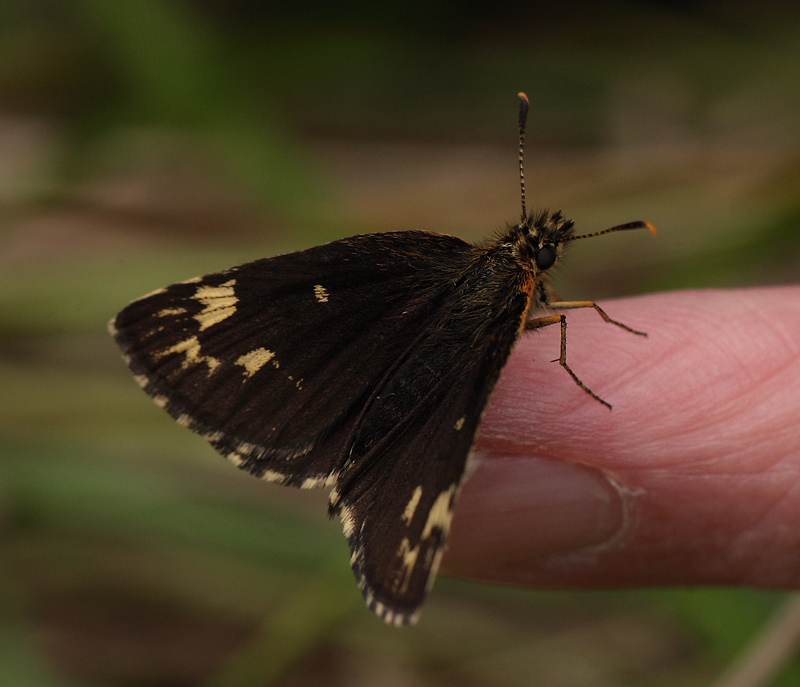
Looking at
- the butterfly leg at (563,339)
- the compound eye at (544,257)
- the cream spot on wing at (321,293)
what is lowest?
the butterfly leg at (563,339)

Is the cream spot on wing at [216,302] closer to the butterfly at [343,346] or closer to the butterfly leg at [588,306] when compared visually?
the butterfly at [343,346]

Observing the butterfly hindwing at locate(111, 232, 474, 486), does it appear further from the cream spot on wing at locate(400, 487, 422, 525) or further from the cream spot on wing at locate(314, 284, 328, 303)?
the cream spot on wing at locate(400, 487, 422, 525)

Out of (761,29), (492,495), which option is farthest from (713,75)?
(492,495)

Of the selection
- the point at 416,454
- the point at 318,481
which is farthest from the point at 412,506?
the point at 318,481

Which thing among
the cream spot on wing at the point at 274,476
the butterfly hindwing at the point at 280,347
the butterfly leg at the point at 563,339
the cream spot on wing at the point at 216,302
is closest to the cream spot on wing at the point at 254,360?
the butterfly hindwing at the point at 280,347

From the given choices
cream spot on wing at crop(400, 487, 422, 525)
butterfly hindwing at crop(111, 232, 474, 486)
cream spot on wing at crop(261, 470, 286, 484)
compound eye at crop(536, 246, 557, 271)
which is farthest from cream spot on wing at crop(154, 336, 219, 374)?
compound eye at crop(536, 246, 557, 271)

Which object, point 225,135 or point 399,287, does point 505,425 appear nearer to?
point 399,287
